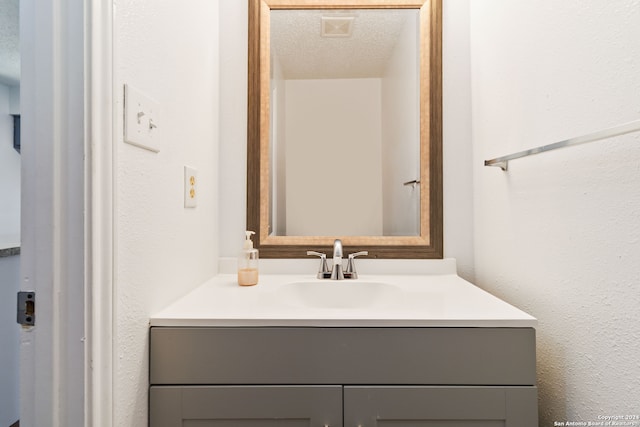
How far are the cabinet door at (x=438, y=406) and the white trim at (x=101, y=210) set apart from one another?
1.46ft

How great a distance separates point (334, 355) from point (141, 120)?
1.99ft

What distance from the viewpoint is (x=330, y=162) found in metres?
1.21

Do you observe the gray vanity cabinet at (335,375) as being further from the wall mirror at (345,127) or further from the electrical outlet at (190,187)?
the wall mirror at (345,127)

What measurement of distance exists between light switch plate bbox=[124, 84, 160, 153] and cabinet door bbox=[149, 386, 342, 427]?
501 mm

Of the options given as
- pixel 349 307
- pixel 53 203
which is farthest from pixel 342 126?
pixel 53 203

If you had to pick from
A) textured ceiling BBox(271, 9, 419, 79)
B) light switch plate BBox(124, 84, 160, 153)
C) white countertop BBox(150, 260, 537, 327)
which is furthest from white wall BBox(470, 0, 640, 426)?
light switch plate BBox(124, 84, 160, 153)

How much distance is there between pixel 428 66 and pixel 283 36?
0.53 meters

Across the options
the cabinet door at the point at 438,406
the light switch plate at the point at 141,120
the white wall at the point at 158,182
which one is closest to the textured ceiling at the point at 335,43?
the white wall at the point at 158,182

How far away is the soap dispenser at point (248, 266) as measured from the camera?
1042 millimetres

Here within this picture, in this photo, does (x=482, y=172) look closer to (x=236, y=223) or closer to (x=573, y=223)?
(x=573, y=223)

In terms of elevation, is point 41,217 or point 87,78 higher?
point 87,78

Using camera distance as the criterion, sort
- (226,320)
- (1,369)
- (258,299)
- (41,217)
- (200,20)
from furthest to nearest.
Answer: (1,369) < (200,20) < (258,299) < (226,320) < (41,217)

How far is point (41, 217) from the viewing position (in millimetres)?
526

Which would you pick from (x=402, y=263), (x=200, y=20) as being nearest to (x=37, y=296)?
(x=200, y=20)
